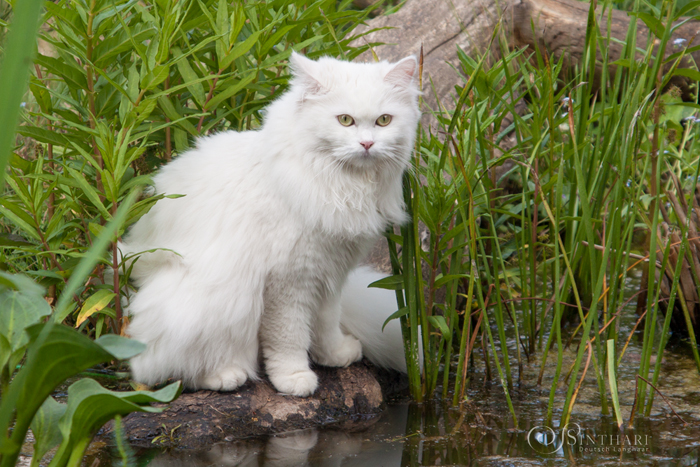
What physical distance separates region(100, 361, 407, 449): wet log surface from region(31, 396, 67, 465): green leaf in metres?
0.50

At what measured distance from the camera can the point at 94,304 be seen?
168 cm

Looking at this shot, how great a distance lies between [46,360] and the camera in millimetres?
983

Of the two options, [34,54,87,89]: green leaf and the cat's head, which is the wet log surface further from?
[34,54,87,89]: green leaf

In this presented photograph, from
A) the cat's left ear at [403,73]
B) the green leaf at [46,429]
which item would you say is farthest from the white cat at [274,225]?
the green leaf at [46,429]

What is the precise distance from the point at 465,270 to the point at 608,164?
570 millimetres

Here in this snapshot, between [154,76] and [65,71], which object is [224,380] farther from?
[65,71]

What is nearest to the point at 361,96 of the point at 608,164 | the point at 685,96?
the point at 608,164

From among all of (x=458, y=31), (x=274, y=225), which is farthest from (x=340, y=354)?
(x=458, y=31)

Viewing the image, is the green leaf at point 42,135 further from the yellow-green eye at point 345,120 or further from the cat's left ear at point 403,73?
the cat's left ear at point 403,73

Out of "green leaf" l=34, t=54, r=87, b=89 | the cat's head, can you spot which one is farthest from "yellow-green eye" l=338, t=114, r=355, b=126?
"green leaf" l=34, t=54, r=87, b=89

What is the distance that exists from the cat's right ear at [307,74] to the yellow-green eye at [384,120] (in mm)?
182

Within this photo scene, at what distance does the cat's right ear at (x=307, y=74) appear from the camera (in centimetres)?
163

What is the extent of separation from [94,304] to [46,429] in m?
0.61

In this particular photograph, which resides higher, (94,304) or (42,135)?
(42,135)
